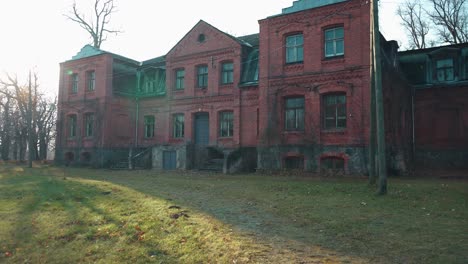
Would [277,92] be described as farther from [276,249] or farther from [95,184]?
[276,249]

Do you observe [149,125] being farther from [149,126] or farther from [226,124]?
[226,124]

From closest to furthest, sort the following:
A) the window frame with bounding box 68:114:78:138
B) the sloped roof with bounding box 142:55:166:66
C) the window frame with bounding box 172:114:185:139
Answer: the window frame with bounding box 172:114:185:139, the sloped roof with bounding box 142:55:166:66, the window frame with bounding box 68:114:78:138

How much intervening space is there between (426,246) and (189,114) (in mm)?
20449

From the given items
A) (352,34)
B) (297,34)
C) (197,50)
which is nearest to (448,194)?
(352,34)

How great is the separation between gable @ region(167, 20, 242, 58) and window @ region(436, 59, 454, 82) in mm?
12561

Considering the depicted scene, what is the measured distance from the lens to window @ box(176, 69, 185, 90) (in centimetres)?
2577

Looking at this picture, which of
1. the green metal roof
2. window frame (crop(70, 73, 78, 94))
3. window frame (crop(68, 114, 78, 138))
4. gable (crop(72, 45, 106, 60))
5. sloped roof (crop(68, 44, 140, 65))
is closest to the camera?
the green metal roof

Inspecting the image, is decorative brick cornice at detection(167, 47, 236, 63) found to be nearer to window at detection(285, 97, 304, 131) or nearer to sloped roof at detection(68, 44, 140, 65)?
sloped roof at detection(68, 44, 140, 65)

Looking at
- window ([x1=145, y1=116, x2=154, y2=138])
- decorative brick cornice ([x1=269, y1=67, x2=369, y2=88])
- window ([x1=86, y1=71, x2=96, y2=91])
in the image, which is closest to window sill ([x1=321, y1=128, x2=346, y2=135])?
decorative brick cornice ([x1=269, y1=67, x2=369, y2=88])

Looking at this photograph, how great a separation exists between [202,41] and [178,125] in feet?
19.8

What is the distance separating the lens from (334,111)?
1828 cm

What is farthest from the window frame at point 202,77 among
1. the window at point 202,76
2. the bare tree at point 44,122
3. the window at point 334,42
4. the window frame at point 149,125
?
the bare tree at point 44,122

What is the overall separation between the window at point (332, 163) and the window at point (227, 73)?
849 cm

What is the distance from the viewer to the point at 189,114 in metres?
24.9
